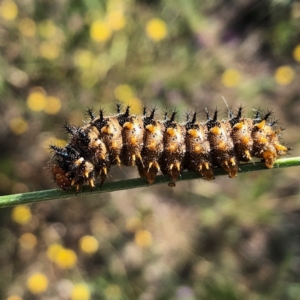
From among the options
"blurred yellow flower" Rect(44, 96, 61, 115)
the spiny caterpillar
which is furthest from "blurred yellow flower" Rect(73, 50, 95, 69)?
the spiny caterpillar

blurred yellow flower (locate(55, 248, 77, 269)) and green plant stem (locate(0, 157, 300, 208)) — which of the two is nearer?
green plant stem (locate(0, 157, 300, 208))

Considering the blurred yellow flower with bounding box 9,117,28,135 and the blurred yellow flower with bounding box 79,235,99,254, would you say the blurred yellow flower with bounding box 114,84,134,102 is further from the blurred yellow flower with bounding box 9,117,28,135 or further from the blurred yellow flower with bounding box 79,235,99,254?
the blurred yellow flower with bounding box 79,235,99,254

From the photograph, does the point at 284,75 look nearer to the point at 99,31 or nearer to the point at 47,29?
the point at 99,31

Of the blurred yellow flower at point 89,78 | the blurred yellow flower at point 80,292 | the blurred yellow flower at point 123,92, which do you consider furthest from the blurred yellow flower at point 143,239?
the blurred yellow flower at point 89,78

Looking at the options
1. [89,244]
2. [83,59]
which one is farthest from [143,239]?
[83,59]

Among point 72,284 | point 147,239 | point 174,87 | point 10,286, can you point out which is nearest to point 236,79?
point 174,87

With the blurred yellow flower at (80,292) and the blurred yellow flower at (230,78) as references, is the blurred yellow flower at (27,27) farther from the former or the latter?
the blurred yellow flower at (80,292)

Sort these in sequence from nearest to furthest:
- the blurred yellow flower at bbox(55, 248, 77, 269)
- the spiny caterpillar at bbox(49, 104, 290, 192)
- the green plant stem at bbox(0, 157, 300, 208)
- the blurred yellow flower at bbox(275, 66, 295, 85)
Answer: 1. the green plant stem at bbox(0, 157, 300, 208)
2. the spiny caterpillar at bbox(49, 104, 290, 192)
3. the blurred yellow flower at bbox(55, 248, 77, 269)
4. the blurred yellow flower at bbox(275, 66, 295, 85)
